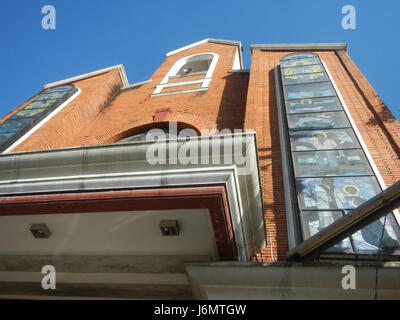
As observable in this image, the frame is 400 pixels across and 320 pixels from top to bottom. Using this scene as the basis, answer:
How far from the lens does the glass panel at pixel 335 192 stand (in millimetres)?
4465

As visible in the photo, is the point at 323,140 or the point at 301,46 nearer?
the point at 323,140

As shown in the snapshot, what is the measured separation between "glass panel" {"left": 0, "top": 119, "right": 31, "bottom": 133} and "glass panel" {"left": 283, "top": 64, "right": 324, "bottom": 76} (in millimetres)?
6756

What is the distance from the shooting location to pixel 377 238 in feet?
12.6

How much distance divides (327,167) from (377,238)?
148 cm

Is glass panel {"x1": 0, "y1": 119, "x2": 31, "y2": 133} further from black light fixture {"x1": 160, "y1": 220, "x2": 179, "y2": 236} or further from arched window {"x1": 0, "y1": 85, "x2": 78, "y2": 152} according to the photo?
black light fixture {"x1": 160, "y1": 220, "x2": 179, "y2": 236}

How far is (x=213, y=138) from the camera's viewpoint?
11.9 ft

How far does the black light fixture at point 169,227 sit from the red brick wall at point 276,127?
1.15 meters

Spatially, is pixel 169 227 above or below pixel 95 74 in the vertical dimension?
below

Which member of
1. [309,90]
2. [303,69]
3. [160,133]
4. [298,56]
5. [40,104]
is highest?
[298,56]

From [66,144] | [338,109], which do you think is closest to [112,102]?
[66,144]

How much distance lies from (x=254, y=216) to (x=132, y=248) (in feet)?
4.98

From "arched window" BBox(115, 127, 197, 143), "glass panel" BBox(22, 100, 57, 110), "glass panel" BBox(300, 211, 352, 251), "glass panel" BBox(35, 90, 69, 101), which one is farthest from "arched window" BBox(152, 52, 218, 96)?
"glass panel" BBox(300, 211, 352, 251)

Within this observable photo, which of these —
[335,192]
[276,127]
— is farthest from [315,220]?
[276,127]

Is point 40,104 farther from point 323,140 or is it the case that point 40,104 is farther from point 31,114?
point 323,140
